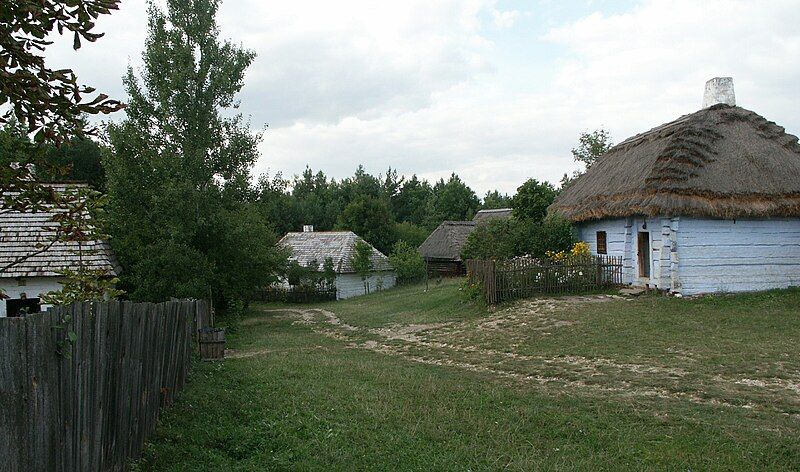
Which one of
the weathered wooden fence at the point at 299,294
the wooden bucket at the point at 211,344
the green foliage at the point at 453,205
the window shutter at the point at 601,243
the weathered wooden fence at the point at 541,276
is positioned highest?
the green foliage at the point at 453,205

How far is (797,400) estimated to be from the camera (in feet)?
25.5

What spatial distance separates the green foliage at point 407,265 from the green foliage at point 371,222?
11749 mm

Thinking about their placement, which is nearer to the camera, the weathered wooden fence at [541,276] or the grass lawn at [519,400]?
the grass lawn at [519,400]

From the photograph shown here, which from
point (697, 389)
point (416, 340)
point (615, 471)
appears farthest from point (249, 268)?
point (615, 471)

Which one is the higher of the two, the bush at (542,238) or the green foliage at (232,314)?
the bush at (542,238)

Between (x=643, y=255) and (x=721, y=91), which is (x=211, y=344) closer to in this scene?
(x=643, y=255)

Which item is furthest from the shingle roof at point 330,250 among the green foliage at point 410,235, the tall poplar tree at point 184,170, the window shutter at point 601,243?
the window shutter at point 601,243

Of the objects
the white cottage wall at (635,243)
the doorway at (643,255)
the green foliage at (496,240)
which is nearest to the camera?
the white cottage wall at (635,243)

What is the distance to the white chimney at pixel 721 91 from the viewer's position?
72.8 ft

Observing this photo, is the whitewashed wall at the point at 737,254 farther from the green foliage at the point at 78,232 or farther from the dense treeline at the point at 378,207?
the dense treeline at the point at 378,207

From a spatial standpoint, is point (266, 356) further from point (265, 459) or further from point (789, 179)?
point (789, 179)

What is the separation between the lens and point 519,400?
8102 mm

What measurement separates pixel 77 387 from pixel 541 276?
16.1 m

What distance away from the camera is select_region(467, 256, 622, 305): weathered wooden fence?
1841 centimetres
